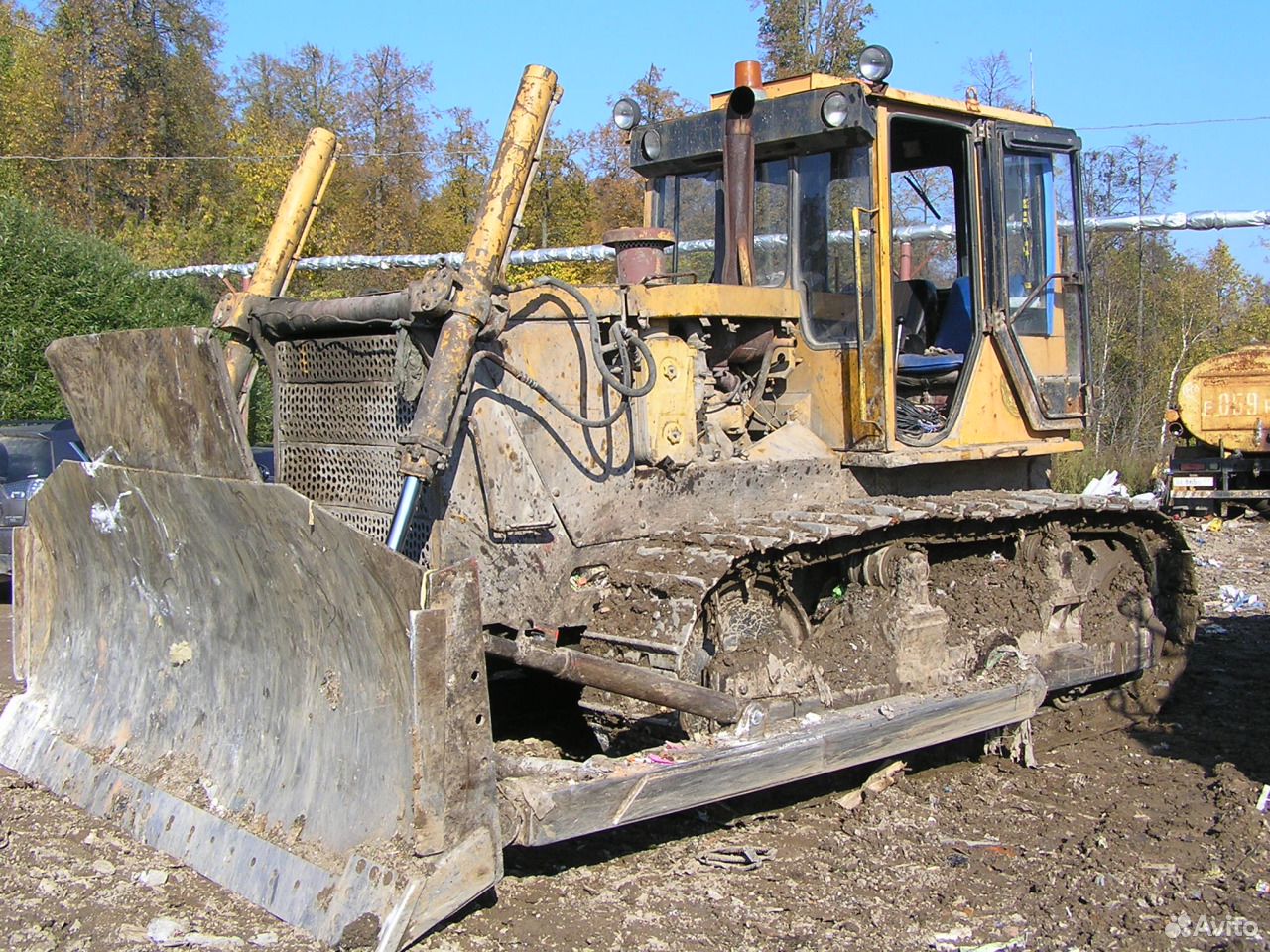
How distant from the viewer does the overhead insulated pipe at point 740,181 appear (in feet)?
20.4

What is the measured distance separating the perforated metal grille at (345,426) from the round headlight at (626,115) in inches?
94.8

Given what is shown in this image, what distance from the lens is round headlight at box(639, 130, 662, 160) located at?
680 cm

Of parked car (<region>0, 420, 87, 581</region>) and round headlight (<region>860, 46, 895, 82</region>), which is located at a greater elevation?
round headlight (<region>860, 46, 895, 82</region>)

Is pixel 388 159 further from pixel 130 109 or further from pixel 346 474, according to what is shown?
pixel 346 474

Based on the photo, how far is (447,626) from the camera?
382cm

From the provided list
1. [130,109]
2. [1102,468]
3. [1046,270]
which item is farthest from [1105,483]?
[130,109]

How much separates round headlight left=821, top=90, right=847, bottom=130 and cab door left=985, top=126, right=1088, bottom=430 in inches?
44.0

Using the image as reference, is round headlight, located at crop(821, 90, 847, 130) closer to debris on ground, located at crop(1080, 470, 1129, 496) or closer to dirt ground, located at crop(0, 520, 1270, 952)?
dirt ground, located at crop(0, 520, 1270, 952)

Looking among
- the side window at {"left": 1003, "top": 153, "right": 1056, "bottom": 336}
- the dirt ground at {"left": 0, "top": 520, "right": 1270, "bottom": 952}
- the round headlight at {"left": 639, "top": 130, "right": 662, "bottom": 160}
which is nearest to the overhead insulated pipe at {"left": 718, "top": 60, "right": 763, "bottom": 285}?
the round headlight at {"left": 639, "top": 130, "right": 662, "bottom": 160}

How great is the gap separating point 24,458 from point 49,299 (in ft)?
26.0

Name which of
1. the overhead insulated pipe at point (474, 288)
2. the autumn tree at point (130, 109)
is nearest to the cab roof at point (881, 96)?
the overhead insulated pipe at point (474, 288)

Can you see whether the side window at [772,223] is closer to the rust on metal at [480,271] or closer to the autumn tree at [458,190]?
the rust on metal at [480,271]

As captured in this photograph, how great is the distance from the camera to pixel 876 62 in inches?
233

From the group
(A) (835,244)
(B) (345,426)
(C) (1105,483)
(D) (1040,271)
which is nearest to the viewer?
(B) (345,426)
